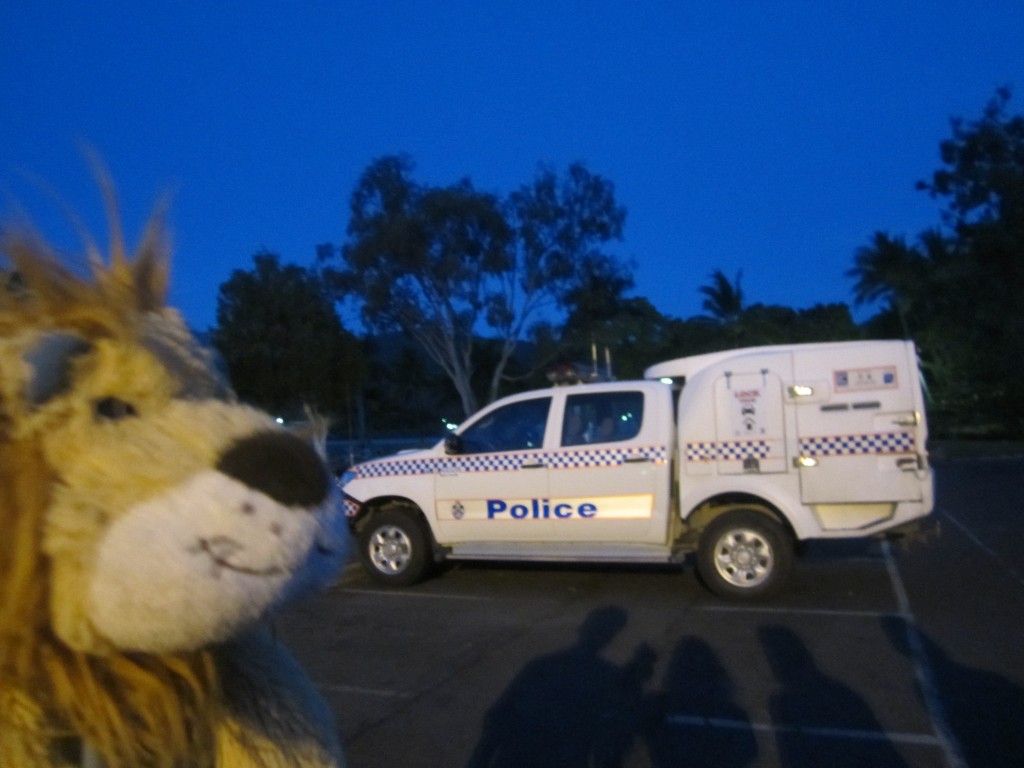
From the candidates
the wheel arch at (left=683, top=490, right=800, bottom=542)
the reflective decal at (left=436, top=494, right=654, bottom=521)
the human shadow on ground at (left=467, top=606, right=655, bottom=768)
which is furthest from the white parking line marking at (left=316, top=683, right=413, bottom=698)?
the wheel arch at (left=683, top=490, right=800, bottom=542)

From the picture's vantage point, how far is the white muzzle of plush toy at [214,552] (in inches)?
49.4

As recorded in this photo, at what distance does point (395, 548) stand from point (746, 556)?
3.57m

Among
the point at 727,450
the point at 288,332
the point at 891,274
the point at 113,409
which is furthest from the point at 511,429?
the point at 891,274

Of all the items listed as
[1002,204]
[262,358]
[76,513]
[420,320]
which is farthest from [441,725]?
[1002,204]

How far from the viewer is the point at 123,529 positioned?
1.30 m

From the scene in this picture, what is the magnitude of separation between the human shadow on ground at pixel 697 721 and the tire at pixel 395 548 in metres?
3.77

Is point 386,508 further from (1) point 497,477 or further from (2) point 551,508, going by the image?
(2) point 551,508

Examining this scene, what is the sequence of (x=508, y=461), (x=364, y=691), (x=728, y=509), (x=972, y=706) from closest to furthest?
(x=972, y=706), (x=364, y=691), (x=728, y=509), (x=508, y=461)

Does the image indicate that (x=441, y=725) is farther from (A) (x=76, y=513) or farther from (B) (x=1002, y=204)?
(B) (x=1002, y=204)

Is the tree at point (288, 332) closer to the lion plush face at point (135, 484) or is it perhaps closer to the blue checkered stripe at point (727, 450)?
the blue checkered stripe at point (727, 450)

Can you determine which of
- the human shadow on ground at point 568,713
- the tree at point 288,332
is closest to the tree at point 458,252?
the tree at point 288,332

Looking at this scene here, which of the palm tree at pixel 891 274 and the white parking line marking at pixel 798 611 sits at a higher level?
the palm tree at pixel 891 274

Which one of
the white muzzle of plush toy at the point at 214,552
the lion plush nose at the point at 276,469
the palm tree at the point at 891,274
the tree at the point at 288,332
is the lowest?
the white muzzle of plush toy at the point at 214,552

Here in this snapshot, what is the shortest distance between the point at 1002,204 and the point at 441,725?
88.4 ft
